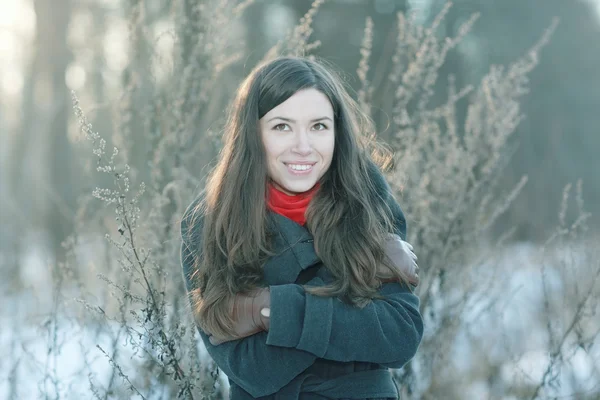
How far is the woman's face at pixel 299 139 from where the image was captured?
225cm

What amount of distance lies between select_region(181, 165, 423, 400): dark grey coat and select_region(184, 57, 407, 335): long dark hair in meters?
0.05

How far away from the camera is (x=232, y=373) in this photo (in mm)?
2133

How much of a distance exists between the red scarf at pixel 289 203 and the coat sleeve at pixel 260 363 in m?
0.39

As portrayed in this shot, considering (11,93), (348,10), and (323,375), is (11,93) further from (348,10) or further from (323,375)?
(323,375)

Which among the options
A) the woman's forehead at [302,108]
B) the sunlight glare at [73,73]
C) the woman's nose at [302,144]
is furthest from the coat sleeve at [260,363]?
the sunlight glare at [73,73]

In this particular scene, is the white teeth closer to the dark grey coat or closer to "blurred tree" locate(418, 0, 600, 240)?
the dark grey coat

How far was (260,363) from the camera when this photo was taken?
2.09 metres

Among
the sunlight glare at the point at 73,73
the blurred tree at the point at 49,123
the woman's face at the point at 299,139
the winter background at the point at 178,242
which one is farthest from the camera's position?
the blurred tree at the point at 49,123

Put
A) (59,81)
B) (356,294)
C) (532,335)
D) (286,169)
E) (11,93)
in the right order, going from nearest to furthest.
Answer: (356,294), (286,169), (532,335), (59,81), (11,93)

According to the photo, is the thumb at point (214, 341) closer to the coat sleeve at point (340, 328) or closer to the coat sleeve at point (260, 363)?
the coat sleeve at point (260, 363)

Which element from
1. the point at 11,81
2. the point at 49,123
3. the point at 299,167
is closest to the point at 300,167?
the point at 299,167

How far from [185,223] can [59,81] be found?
942 centimetres

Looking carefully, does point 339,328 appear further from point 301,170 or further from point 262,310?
point 301,170

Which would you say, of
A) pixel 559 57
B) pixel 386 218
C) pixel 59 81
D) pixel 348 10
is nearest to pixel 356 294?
pixel 386 218
